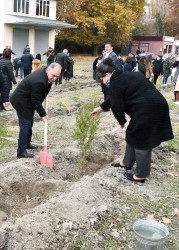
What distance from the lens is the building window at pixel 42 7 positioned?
1326 inches

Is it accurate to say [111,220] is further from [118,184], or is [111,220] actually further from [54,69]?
[54,69]

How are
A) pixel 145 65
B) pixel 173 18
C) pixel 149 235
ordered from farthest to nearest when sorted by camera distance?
pixel 173 18, pixel 145 65, pixel 149 235

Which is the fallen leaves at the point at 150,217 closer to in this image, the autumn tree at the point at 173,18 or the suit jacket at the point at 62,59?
the suit jacket at the point at 62,59

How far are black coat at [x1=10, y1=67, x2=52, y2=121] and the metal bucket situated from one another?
3.10 meters

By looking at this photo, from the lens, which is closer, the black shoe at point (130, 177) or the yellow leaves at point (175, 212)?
the yellow leaves at point (175, 212)

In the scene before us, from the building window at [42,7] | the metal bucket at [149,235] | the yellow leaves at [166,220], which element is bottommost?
the yellow leaves at [166,220]

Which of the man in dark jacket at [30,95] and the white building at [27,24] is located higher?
the white building at [27,24]

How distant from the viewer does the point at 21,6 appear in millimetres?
31453

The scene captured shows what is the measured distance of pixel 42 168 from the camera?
5.84 m

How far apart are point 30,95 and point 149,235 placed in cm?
344

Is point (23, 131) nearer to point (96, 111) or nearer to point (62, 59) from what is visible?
point (96, 111)

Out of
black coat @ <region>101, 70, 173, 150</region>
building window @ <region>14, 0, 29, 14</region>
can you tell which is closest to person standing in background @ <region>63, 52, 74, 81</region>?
black coat @ <region>101, 70, 173, 150</region>

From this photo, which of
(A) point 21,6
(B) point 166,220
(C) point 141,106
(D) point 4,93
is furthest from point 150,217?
(A) point 21,6

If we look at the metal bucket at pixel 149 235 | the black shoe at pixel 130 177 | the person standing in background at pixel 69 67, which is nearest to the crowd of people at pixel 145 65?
the person standing in background at pixel 69 67
